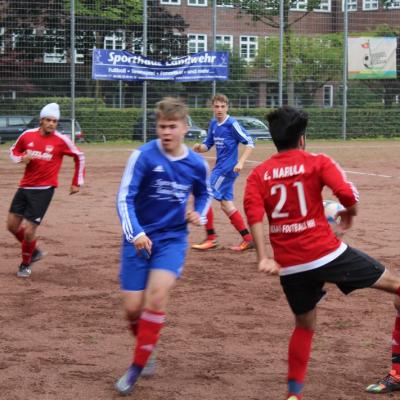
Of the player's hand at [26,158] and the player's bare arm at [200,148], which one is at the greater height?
the player's bare arm at [200,148]

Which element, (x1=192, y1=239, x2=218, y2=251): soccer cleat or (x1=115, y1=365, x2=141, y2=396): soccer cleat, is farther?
(x1=192, y1=239, x2=218, y2=251): soccer cleat

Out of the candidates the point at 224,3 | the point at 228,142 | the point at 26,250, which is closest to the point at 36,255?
the point at 26,250

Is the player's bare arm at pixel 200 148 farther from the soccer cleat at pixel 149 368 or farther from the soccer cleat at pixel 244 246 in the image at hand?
the soccer cleat at pixel 149 368

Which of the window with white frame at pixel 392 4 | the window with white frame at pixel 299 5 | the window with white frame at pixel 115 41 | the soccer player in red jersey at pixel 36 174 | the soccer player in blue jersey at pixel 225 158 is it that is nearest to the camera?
the soccer player in red jersey at pixel 36 174

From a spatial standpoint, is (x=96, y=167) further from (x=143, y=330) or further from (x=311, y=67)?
(x=143, y=330)

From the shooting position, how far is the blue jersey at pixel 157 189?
6.12 m

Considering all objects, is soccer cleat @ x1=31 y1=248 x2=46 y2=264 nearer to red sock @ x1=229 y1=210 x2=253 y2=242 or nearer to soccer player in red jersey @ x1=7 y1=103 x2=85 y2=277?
soccer player in red jersey @ x1=7 y1=103 x2=85 y2=277

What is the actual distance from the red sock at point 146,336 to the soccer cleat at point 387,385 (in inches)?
56.4

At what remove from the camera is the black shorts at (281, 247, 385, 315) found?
546cm

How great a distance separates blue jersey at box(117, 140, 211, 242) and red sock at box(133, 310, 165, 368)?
1.73ft

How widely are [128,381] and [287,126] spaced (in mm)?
1939

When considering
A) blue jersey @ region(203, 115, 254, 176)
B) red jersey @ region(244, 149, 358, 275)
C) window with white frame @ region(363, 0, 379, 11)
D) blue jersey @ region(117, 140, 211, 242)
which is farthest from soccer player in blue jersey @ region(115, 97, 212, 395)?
window with white frame @ region(363, 0, 379, 11)

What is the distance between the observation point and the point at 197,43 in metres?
32.6

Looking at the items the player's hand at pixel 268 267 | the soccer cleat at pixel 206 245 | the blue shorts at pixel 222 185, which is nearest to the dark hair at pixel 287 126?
the player's hand at pixel 268 267
